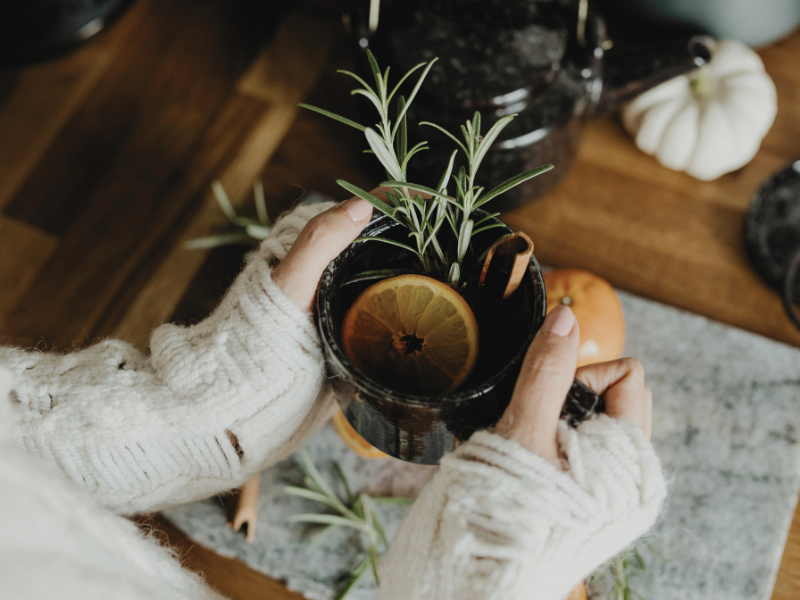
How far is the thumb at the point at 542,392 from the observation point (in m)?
0.29

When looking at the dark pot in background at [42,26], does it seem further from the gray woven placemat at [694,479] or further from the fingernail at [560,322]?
the fingernail at [560,322]

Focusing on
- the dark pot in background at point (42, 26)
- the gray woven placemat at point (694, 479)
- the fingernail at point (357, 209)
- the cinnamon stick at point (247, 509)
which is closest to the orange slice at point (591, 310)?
the gray woven placemat at point (694, 479)

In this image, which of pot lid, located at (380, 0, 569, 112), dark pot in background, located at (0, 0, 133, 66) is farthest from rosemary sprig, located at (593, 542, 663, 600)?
dark pot in background, located at (0, 0, 133, 66)

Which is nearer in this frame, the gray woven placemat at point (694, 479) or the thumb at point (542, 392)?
the thumb at point (542, 392)

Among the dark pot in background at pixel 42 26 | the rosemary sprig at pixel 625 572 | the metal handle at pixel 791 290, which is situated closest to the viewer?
the rosemary sprig at pixel 625 572

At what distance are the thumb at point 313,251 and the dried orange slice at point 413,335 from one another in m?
0.03

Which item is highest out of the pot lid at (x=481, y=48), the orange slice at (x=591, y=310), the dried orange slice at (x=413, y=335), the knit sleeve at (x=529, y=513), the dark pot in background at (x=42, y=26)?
the dark pot in background at (x=42, y=26)

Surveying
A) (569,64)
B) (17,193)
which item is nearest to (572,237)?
(569,64)

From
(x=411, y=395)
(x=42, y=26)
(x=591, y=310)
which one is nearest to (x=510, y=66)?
(x=591, y=310)

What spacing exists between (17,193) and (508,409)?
714 millimetres

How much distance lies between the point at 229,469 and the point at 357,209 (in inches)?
7.5

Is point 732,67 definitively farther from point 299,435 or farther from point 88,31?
point 88,31

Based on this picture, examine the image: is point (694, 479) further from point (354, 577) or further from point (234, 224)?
point (234, 224)

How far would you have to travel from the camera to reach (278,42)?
748 mm
